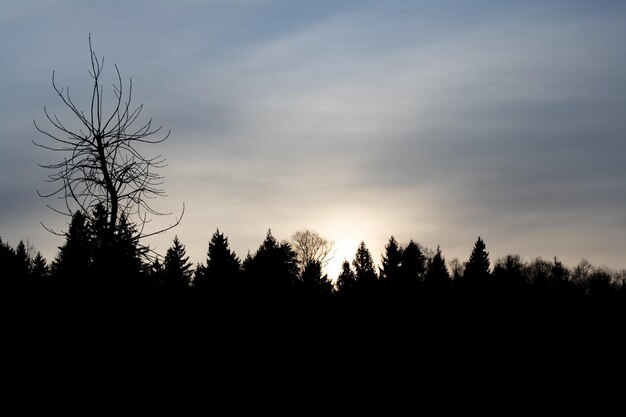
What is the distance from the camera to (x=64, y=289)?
1296cm

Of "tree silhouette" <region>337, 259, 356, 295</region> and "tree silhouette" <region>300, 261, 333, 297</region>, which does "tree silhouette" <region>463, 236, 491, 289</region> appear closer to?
"tree silhouette" <region>337, 259, 356, 295</region>

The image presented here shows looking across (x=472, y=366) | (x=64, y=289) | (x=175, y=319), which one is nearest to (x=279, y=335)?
(x=175, y=319)

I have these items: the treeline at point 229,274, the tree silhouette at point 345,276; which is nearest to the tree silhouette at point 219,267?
the treeline at point 229,274

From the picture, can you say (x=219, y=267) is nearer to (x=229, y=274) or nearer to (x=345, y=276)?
(x=229, y=274)

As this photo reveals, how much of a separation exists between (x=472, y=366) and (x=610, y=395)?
12.1m

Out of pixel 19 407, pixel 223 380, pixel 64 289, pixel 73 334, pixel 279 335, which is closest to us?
pixel 73 334

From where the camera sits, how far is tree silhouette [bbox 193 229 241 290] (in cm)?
5378

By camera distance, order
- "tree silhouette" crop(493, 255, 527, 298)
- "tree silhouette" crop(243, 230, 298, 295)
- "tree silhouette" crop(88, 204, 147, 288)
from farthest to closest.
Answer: "tree silhouette" crop(493, 255, 527, 298), "tree silhouette" crop(243, 230, 298, 295), "tree silhouette" crop(88, 204, 147, 288)

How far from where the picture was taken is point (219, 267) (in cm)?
5612

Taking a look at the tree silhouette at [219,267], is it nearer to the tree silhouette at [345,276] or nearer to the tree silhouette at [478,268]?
the tree silhouette at [345,276]

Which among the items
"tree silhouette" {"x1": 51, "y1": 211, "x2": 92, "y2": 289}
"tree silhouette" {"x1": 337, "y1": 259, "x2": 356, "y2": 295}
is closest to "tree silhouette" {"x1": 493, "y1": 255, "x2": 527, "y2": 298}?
"tree silhouette" {"x1": 337, "y1": 259, "x2": 356, "y2": 295}

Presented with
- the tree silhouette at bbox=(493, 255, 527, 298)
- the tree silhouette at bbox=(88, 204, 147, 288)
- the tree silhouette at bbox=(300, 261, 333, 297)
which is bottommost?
the tree silhouette at bbox=(88, 204, 147, 288)

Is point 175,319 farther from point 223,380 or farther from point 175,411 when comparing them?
point 175,411

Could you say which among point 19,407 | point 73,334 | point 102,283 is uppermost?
point 102,283
